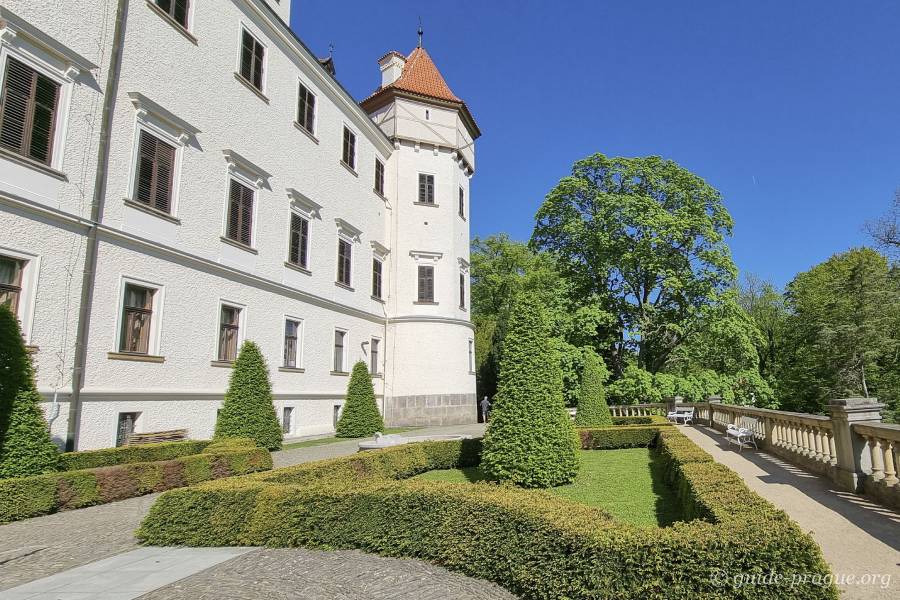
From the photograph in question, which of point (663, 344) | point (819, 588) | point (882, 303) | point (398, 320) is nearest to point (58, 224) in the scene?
point (819, 588)

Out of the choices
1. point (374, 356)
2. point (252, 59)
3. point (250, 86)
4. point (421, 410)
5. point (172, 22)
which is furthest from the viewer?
point (421, 410)

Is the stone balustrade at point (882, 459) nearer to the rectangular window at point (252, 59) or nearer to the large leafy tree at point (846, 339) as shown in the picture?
the rectangular window at point (252, 59)

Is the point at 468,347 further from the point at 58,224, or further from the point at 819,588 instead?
the point at 819,588

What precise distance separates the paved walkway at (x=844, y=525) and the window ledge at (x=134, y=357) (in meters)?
12.9

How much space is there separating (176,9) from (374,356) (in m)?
15.2

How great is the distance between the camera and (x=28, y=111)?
10453 millimetres

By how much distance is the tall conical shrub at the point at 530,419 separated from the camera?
336 inches

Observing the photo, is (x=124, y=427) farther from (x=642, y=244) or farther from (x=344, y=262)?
(x=642, y=244)

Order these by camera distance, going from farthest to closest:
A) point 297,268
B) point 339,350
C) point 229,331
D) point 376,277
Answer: point 376,277 < point 339,350 < point 297,268 < point 229,331

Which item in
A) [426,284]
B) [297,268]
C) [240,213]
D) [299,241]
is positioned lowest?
[297,268]

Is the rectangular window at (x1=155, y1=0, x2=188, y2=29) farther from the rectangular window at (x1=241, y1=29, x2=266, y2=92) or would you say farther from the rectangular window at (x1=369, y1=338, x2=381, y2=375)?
the rectangular window at (x1=369, y1=338, x2=381, y2=375)

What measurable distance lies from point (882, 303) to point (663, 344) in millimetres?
14640

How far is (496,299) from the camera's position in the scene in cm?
4109

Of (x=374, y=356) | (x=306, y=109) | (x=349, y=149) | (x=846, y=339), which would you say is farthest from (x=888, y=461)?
(x=846, y=339)
